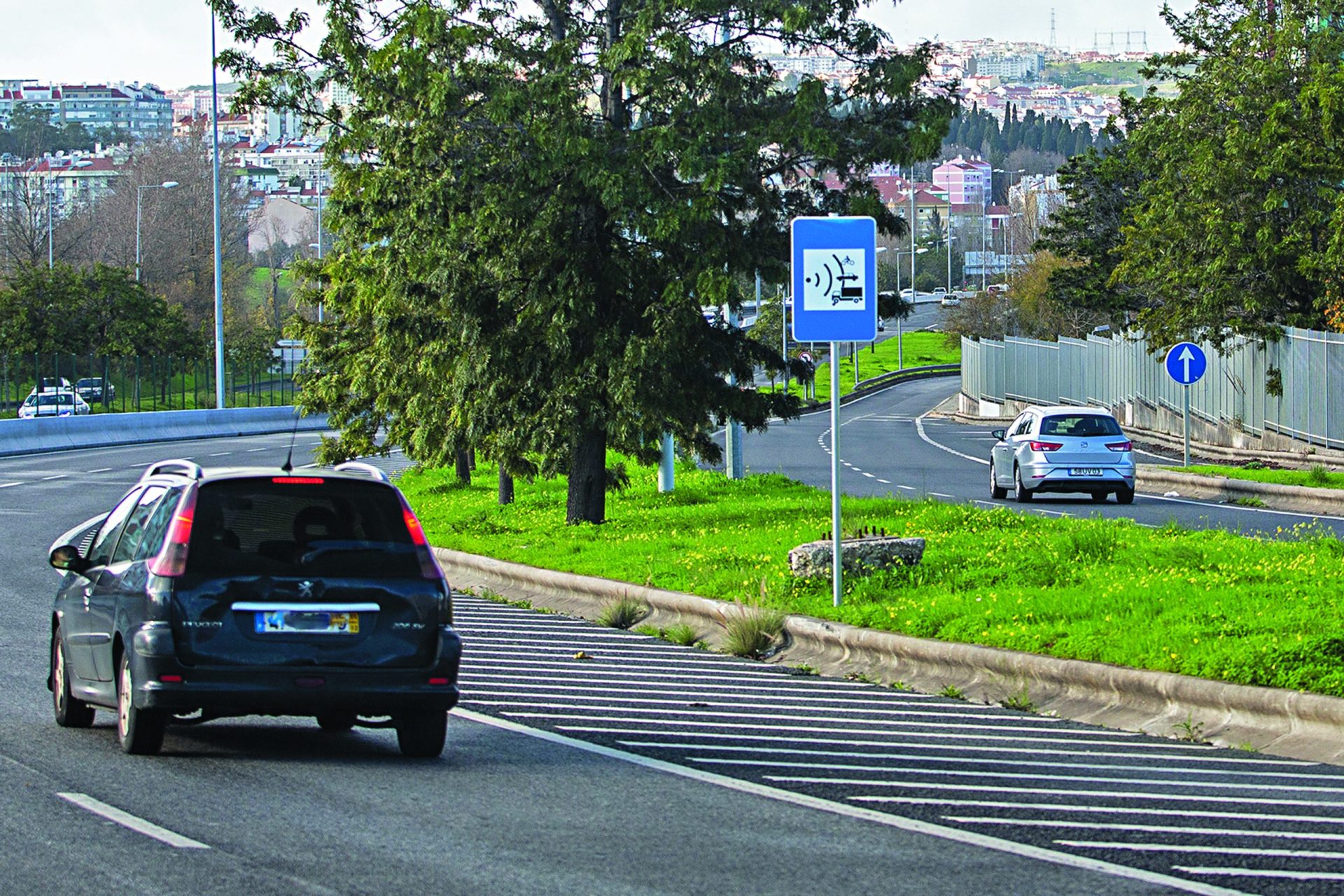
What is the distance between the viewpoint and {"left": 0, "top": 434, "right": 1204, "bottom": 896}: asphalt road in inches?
267

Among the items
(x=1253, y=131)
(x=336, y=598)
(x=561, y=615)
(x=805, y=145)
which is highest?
(x=1253, y=131)

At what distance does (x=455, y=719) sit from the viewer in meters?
10.8

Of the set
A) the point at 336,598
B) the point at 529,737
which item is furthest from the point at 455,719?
the point at 336,598

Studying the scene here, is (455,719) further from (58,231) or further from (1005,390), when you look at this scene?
(58,231)

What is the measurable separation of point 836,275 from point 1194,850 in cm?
769

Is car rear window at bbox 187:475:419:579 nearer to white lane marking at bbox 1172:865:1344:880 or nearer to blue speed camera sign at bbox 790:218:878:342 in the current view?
white lane marking at bbox 1172:865:1344:880

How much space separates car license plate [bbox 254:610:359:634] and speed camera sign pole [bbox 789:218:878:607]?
5773 millimetres

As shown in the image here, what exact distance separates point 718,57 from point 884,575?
26.5ft

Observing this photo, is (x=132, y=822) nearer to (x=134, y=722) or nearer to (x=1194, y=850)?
(x=134, y=722)

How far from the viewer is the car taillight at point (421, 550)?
9.48 meters

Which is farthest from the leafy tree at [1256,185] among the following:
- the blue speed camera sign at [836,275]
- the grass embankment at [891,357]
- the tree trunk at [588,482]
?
the grass embankment at [891,357]

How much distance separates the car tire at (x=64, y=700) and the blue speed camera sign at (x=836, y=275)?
19.8ft

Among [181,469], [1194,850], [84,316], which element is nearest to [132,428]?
[84,316]

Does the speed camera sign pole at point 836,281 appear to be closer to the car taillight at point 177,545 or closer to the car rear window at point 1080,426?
the car taillight at point 177,545
